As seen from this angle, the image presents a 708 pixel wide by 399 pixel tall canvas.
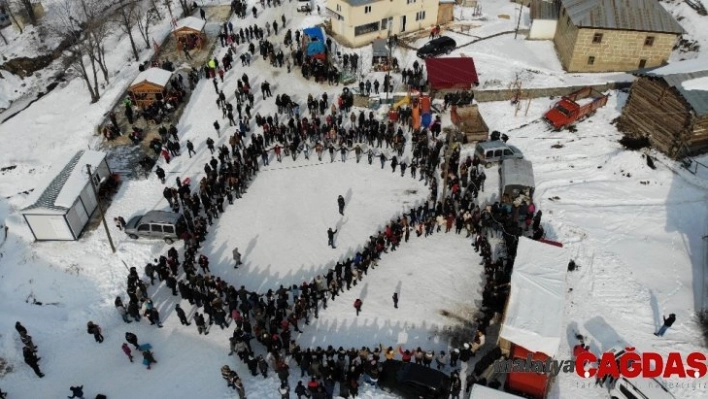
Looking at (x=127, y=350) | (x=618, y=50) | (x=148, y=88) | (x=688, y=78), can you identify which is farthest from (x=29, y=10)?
(x=688, y=78)

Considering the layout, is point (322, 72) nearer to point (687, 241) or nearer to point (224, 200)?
point (224, 200)

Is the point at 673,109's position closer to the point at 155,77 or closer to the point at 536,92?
the point at 536,92

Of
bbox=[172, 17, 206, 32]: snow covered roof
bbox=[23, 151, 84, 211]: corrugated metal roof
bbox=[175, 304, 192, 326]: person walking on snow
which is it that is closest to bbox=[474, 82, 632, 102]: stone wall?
bbox=[172, 17, 206, 32]: snow covered roof

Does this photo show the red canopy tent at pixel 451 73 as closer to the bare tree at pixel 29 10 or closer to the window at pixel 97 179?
the window at pixel 97 179

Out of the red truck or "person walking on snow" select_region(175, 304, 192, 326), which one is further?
the red truck

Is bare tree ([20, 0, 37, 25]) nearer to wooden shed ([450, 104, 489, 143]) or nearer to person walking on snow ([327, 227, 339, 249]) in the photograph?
wooden shed ([450, 104, 489, 143])

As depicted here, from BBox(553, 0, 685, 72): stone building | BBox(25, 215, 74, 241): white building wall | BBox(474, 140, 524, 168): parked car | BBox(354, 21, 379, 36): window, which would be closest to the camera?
BBox(25, 215, 74, 241): white building wall
